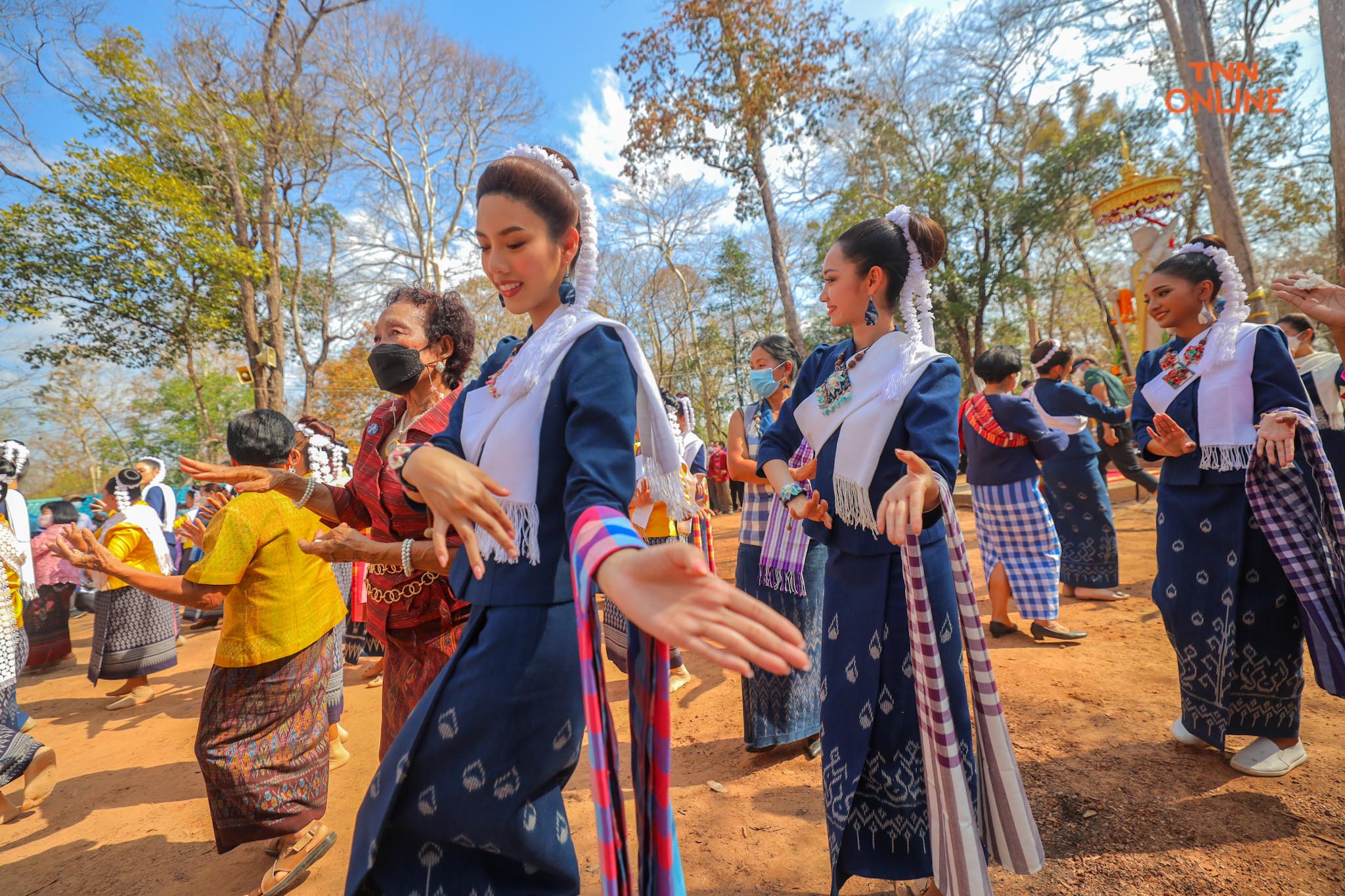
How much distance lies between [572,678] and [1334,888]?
257 cm

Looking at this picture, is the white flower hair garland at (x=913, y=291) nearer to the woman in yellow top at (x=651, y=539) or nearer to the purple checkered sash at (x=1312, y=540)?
the woman in yellow top at (x=651, y=539)

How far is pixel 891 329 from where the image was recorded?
6.90 feet

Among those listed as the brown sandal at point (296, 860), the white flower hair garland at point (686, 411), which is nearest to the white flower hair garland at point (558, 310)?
the brown sandal at point (296, 860)

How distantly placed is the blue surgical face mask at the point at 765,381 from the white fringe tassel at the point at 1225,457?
6.38 feet

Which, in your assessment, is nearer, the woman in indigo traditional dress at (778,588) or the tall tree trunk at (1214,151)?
the woman in indigo traditional dress at (778,588)

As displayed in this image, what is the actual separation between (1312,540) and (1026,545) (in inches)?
71.9

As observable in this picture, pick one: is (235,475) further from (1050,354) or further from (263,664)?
(1050,354)

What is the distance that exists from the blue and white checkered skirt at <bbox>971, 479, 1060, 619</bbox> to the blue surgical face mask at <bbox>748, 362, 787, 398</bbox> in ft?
6.98

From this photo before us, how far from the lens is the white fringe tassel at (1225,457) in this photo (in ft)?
8.09

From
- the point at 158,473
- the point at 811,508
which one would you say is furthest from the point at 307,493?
the point at 158,473

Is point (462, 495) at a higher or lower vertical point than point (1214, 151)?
lower

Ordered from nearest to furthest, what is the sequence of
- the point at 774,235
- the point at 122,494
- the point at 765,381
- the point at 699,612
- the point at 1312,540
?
the point at 699,612 → the point at 1312,540 → the point at 765,381 → the point at 122,494 → the point at 774,235

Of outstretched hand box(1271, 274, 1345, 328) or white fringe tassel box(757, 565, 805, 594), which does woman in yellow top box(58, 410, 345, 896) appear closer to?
white fringe tassel box(757, 565, 805, 594)

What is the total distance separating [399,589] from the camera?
209 cm
